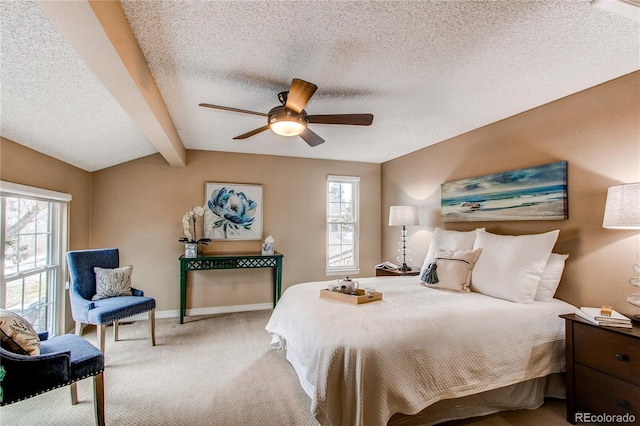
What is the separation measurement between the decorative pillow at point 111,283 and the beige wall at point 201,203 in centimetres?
90

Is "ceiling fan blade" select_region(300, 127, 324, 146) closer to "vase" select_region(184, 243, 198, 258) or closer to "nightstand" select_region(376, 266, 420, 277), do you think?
"nightstand" select_region(376, 266, 420, 277)

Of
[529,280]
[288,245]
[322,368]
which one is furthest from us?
[288,245]

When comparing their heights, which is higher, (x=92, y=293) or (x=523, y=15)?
(x=523, y=15)

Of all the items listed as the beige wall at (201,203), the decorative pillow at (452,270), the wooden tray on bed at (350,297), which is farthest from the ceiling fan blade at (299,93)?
the beige wall at (201,203)

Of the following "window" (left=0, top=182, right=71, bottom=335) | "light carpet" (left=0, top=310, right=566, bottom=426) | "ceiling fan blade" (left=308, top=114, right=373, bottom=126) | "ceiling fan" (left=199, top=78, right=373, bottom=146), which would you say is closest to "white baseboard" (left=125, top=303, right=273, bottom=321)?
"light carpet" (left=0, top=310, right=566, bottom=426)

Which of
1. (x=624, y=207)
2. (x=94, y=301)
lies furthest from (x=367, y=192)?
(x=94, y=301)

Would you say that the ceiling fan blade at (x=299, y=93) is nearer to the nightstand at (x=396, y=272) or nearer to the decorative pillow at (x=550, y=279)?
the decorative pillow at (x=550, y=279)

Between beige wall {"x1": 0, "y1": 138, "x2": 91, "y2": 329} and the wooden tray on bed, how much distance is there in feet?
9.00

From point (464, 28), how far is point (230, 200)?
3683 mm

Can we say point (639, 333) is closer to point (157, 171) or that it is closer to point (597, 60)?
point (597, 60)

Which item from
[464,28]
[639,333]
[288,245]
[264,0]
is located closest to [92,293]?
[288,245]

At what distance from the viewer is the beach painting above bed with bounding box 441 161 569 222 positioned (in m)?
2.65

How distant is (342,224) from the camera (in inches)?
206

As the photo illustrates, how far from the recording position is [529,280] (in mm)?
2420
